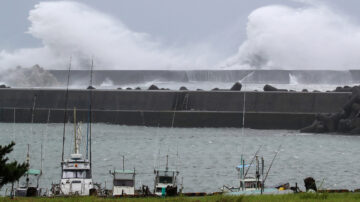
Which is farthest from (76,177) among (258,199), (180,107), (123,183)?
(180,107)

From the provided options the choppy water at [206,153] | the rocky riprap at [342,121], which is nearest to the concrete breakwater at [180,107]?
the choppy water at [206,153]

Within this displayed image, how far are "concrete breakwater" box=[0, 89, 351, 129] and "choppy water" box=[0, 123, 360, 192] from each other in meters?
2.28

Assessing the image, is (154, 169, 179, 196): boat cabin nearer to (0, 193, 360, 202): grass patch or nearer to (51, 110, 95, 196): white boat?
(51, 110, 95, 196): white boat

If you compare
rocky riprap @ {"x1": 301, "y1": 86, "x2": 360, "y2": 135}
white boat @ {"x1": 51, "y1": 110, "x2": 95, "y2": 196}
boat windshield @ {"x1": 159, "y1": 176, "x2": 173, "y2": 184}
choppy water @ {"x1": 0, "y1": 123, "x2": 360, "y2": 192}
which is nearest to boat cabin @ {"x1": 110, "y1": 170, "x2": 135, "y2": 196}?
white boat @ {"x1": 51, "y1": 110, "x2": 95, "y2": 196}

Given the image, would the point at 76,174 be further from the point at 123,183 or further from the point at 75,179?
the point at 123,183

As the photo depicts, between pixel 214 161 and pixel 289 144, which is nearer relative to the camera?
pixel 214 161

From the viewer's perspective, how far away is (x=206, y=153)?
38031 mm

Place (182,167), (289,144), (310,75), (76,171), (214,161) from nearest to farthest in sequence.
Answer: (76,171)
(182,167)
(214,161)
(289,144)
(310,75)

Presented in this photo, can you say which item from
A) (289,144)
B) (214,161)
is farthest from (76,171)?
(289,144)

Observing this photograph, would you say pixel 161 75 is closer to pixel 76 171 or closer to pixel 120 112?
pixel 120 112

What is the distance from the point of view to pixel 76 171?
21766 millimetres

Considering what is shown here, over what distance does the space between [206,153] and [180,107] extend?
27.4m

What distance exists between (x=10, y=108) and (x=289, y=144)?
29295mm

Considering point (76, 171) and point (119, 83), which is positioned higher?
point (119, 83)
